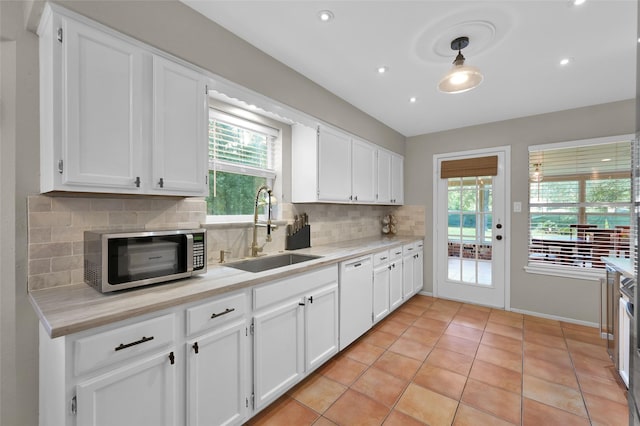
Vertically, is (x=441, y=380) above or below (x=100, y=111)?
below

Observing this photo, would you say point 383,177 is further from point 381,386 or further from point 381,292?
point 381,386

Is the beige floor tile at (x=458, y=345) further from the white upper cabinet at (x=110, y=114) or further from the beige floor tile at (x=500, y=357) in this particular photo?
the white upper cabinet at (x=110, y=114)

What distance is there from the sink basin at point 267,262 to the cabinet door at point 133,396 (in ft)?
→ 2.99

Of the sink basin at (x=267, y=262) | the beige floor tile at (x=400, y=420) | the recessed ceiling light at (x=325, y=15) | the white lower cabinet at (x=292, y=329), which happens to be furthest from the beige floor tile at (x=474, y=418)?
the recessed ceiling light at (x=325, y=15)

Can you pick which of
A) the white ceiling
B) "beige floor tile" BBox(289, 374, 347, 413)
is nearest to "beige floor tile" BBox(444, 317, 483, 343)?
"beige floor tile" BBox(289, 374, 347, 413)

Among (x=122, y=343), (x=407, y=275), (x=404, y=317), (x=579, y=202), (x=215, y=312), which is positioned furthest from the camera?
(x=407, y=275)

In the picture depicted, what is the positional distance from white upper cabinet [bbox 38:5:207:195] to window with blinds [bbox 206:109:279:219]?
599 mm

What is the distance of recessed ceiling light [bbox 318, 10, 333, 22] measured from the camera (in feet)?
Answer: 5.60

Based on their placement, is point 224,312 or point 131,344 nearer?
point 131,344

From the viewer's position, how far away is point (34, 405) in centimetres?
134

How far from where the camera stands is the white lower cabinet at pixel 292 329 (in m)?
1.73

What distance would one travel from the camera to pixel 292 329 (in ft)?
6.41

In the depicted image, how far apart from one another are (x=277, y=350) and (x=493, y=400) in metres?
1.57

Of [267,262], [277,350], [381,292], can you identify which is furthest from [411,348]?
[267,262]
